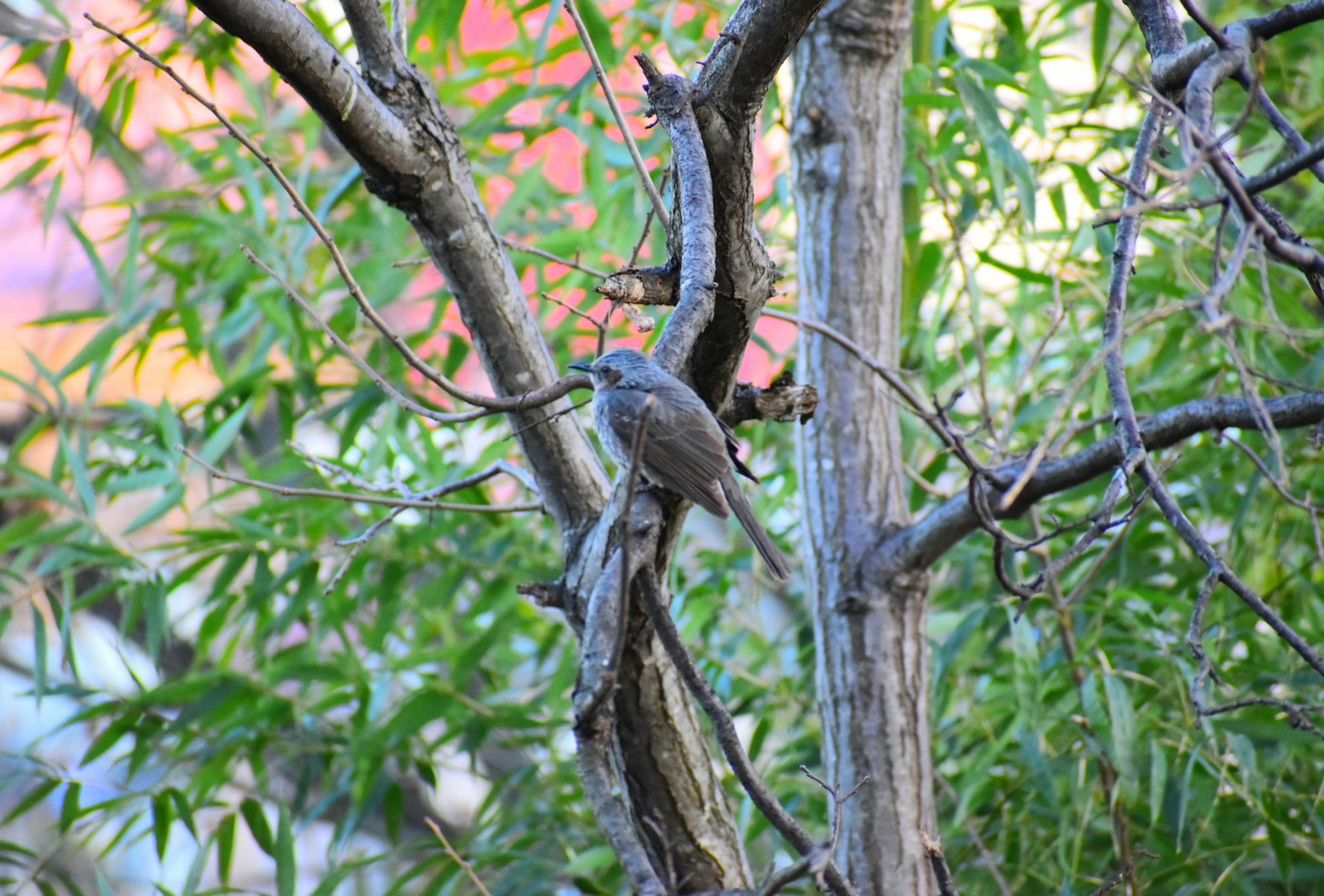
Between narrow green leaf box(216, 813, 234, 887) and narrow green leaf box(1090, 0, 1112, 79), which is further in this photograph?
narrow green leaf box(216, 813, 234, 887)

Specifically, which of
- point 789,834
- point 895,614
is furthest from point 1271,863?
point 789,834

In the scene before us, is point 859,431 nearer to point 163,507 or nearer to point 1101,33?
point 1101,33

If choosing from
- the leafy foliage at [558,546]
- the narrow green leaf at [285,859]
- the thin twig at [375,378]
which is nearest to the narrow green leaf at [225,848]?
the leafy foliage at [558,546]

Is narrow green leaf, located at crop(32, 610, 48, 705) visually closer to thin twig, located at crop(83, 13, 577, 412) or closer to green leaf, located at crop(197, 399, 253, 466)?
green leaf, located at crop(197, 399, 253, 466)

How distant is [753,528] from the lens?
174 cm

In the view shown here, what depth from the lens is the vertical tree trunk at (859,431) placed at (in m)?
1.66

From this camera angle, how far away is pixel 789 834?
87 cm

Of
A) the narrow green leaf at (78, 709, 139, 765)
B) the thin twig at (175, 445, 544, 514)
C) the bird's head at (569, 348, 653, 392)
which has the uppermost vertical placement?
the bird's head at (569, 348, 653, 392)

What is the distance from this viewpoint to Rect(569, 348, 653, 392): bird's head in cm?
154

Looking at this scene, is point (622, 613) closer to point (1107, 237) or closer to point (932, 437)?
point (1107, 237)

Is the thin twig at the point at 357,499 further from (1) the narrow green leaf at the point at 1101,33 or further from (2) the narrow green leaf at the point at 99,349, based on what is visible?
(1) the narrow green leaf at the point at 1101,33

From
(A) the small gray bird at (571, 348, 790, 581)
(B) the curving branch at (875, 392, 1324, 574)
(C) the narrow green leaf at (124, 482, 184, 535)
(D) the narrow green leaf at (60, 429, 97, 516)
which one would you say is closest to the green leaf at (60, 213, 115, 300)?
(D) the narrow green leaf at (60, 429, 97, 516)

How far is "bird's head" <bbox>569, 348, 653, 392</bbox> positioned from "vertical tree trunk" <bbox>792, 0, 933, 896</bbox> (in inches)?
14.1

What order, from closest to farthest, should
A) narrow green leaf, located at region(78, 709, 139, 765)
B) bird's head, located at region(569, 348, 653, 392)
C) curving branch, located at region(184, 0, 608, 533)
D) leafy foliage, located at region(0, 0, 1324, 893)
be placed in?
curving branch, located at region(184, 0, 608, 533) < bird's head, located at region(569, 348, 653, 392) < leafy foliage, located at region(0, 0, 1324, 893) < narrow green leaf, located at region(78, 709, 139, 765)
